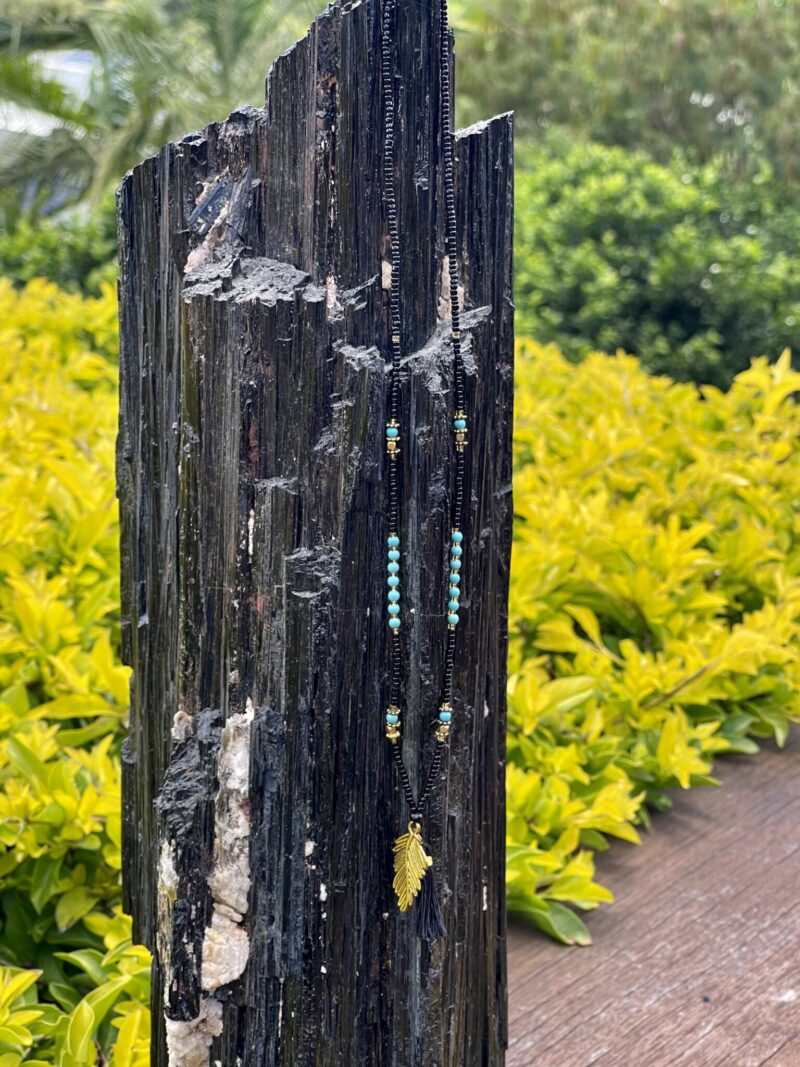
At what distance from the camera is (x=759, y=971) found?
209 centimetres

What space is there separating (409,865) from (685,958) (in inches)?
38.6

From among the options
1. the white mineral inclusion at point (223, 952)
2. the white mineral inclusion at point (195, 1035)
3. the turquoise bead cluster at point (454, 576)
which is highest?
the turquoise bead cluster at point (454, 576)

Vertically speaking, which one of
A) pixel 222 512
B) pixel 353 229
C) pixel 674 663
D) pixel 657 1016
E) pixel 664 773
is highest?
pixel 353 229

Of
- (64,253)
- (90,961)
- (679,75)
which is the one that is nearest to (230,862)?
(90,961)

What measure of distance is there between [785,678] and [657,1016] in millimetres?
1214

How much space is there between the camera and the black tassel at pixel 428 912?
4.64ft

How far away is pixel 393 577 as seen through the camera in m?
1.34

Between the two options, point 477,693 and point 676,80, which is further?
point 676,80

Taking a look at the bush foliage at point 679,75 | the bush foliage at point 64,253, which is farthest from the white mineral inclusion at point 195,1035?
the bush foliage at point 679,75

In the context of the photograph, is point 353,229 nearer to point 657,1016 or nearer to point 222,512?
point 222,512

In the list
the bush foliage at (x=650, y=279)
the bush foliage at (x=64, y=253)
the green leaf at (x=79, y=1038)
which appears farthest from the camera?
the bush foliage at (x=64, y=253)

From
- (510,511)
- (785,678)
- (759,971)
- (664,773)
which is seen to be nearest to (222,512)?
(510,511)

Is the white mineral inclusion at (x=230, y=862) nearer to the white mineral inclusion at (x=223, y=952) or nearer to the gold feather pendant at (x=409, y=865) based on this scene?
the white mineral inclusion at (x=223, y=952)

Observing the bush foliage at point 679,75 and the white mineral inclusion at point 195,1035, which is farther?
the bush foliage at point 679,75
